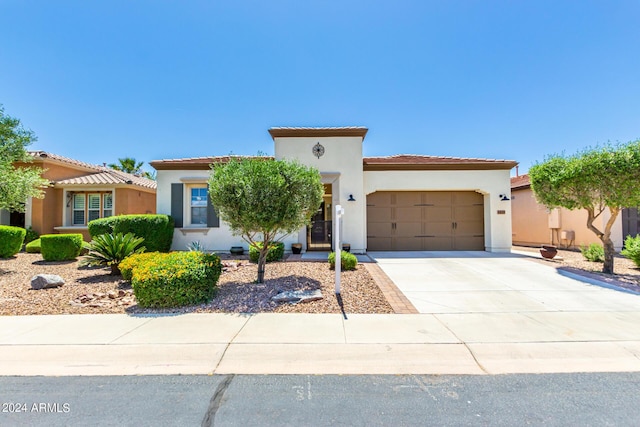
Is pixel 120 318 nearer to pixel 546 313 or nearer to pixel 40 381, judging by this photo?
pixel 40 381

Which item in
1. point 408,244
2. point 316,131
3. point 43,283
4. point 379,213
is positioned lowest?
point 43,283

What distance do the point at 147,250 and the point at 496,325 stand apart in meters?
11.7

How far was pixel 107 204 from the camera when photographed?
50.3ft

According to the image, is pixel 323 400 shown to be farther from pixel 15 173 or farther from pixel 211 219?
pixel 15 173

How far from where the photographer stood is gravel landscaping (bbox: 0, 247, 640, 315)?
575cm

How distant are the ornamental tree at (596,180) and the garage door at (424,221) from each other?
14.1 feet

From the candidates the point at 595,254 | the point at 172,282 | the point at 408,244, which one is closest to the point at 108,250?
the point at 172,282

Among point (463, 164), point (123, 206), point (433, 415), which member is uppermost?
point (463, 164)

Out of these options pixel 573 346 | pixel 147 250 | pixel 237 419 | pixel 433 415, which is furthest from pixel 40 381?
pixel 147 250

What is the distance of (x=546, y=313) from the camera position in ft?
17.8

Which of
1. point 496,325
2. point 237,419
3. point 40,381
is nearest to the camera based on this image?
point 237,419

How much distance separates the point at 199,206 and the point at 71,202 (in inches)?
306

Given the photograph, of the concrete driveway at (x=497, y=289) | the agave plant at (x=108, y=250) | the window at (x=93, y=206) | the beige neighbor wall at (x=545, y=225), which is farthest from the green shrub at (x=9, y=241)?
the beige neighbor wall at (x=545, y=225)

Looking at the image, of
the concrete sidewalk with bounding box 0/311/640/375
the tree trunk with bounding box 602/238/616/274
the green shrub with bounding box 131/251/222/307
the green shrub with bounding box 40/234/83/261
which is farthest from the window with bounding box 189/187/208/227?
the tree trunk with bounding box 602/238/616/274
